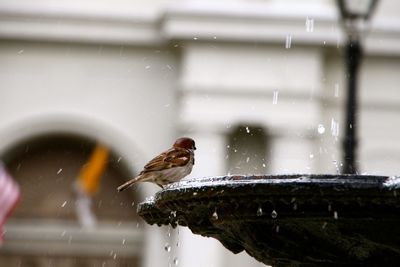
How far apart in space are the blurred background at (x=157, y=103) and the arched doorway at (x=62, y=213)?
0.05 ft

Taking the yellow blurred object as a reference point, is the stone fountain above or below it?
below

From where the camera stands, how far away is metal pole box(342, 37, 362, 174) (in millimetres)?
9586

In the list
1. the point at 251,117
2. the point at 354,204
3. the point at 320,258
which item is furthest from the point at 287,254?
the point at 251,117

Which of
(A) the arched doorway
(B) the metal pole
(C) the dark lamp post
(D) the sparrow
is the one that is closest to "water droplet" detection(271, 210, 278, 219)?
(D) the sparrow

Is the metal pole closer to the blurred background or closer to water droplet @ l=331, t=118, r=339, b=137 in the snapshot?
the blurred background

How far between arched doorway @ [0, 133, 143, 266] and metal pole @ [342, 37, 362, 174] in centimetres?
647

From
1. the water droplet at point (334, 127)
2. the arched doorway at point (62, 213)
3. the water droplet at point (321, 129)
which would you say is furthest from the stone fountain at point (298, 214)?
the water droplet at point (334, 127)

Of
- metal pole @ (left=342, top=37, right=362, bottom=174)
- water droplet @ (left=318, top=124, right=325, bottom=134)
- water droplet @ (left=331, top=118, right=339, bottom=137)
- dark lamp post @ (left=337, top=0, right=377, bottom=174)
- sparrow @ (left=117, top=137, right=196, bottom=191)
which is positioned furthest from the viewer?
water droplet @ (left=331, top=118, right=339, bottom=137)

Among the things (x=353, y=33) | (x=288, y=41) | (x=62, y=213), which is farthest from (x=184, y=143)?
(x=62, y=213)

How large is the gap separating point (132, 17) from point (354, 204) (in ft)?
38.8

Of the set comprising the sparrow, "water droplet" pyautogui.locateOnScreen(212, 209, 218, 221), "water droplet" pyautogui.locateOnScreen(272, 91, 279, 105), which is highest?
"water droplet" pyautogui.locateOnScreen(272, 91, 279, 105)

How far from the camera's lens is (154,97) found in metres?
16.7

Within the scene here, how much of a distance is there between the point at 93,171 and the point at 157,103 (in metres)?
1.19

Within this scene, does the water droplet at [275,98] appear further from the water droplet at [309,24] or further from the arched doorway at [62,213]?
the arched doorway at [62,213]
